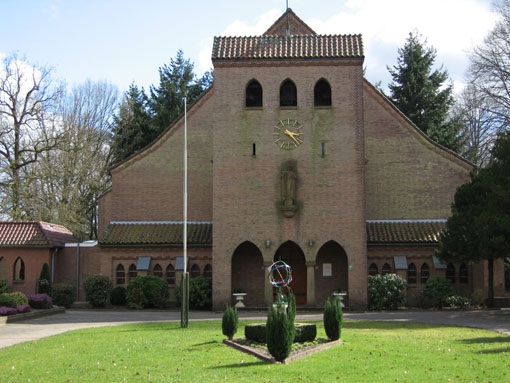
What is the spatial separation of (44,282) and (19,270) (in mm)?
3203

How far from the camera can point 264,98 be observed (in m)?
34.6

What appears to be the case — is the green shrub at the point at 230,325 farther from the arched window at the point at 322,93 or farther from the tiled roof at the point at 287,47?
the tiled roof at the point at 287,47

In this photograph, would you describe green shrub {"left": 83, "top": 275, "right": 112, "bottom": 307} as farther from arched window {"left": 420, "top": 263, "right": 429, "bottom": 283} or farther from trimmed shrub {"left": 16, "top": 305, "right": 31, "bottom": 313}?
arched window {"left": 420, "top": 263, "right": 429, "bottom": 283}

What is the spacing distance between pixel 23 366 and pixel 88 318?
1457cm

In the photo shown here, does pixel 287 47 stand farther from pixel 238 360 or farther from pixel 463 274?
pixel 238 360

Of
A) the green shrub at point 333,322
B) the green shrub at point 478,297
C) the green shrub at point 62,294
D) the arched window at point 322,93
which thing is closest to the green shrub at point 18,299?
the green shrub at point 62,294

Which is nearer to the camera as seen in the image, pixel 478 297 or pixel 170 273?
pixel 478 297

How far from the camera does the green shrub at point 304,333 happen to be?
17.7 m

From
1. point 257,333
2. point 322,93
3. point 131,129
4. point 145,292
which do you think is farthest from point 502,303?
point 131,129

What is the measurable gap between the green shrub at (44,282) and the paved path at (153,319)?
8.14 ft

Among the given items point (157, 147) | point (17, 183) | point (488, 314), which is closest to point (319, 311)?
point (488, 314)

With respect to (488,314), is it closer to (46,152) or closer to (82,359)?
(82,359)

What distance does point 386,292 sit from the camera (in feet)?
109


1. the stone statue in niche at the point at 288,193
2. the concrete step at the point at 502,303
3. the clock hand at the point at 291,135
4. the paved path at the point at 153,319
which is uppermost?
the clock hand at the point at 291,135
